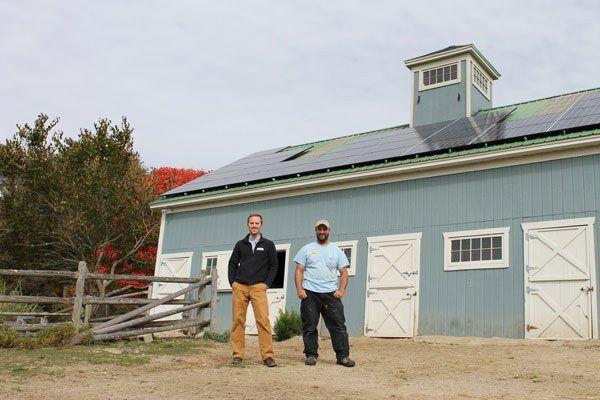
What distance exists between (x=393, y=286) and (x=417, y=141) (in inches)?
143

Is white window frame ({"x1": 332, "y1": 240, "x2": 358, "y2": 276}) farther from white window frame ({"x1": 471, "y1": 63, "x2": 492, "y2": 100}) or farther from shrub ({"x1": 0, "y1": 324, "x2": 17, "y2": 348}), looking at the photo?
white window frame ({"x1": 471, "y1": 63, "x2": 492, "y2": 100})

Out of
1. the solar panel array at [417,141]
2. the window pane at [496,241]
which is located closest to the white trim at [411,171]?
the solar panel array at [417,141]

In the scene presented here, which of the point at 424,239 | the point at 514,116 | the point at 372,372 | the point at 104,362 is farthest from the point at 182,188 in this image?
the point at 372,372

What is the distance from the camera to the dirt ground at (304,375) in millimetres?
6031

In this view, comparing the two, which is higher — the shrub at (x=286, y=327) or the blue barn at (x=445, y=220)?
the blue barn at (x=445, y=220)

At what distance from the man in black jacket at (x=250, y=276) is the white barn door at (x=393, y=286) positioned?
5428mm

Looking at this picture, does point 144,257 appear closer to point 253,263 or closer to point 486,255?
point 486,255

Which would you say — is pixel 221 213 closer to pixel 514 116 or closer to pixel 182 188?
pixel 182 188

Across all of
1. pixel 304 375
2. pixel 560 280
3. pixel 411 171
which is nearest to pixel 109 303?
pixel 304 375

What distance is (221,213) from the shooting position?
16.8 m

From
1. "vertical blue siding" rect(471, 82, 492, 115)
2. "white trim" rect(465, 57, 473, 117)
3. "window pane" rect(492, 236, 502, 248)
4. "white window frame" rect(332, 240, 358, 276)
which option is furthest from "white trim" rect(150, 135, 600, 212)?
"vertical blue siding" rect(471, 82, 492, 115)

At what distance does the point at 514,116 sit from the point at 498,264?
4886mm

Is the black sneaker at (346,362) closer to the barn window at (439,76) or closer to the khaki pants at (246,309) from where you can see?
the khaki pants at (246,309)

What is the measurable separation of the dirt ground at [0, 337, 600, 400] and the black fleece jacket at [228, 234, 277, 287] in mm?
1054
